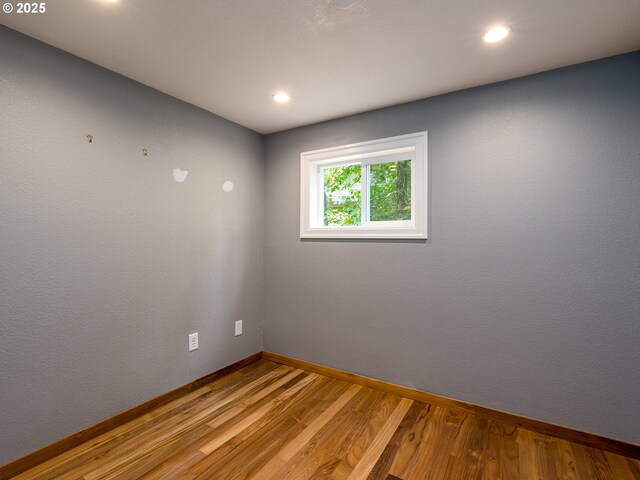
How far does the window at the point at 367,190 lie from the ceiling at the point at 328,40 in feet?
1.52

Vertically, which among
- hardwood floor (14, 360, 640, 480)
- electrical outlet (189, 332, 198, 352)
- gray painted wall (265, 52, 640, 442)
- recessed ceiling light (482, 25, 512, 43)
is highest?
recessed ceiling light (482, 25, 512, 43)

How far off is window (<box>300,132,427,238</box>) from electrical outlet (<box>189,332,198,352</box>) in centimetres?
124

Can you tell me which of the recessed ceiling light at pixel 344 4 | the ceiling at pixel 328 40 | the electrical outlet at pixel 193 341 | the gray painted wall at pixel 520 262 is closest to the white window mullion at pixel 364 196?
the gray painted wall at pixel 520 262

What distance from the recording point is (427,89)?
2174 mm

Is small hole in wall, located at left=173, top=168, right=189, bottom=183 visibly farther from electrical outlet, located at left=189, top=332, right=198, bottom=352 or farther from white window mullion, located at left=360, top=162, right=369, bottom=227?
white window mullion, located at left=360, top=162, right=369, bottom=227

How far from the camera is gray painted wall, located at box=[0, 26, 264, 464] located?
5.25 feet

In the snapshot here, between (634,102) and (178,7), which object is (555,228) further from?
(178,7)

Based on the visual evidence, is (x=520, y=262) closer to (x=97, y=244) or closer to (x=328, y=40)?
(x=328, y=40)

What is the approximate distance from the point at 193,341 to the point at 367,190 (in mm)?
1908

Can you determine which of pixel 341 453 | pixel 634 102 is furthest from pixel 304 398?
pixel 634 102

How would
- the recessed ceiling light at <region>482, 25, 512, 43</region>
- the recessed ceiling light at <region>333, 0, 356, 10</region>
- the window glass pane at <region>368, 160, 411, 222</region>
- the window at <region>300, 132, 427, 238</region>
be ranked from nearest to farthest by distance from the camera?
the recessed ceiling light at <region>333, 0, 356, 10</region> → the recessed ceiling light at <region>482, 25, 512, 43</region> → the window at <region>300, 132, 427, 238</region> → the window glass pane at <region>368, 160, 411, 222</region>

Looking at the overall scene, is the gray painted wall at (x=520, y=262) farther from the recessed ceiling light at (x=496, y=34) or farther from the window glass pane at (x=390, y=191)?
the recessed ceiling light at (x=496, y=34)

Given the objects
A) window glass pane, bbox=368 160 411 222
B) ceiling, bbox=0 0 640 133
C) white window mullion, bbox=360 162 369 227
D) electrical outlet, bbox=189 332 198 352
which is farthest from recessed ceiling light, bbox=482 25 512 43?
electrical outlet, bbox=189 332 198 352

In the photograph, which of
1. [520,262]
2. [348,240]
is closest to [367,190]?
[348,240]
